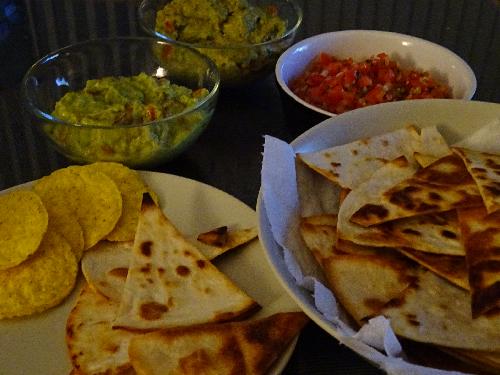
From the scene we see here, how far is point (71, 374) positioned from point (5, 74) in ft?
3.69

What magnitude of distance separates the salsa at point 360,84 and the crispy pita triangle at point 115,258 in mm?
440

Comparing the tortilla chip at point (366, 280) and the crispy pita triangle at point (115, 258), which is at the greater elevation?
the tortilla chip at point (366, 280)

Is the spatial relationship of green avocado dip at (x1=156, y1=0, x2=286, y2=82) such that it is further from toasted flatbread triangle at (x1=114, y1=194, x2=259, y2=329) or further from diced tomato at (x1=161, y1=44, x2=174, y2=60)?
toasted flatbread triangle at (x1=114, y1=194, x2=259, y2=329)

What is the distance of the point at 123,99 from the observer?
1.45m

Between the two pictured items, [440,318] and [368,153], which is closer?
[440,318]

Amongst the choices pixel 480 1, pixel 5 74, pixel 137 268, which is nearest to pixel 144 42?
pixel 5 74

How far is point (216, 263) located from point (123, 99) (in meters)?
0.48

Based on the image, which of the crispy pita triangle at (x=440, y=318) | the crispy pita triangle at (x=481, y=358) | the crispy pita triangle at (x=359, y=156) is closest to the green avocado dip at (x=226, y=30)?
the crispy pita triangle at (x=359, y=156)

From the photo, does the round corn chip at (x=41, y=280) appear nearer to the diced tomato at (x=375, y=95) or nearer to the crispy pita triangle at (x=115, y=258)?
the crispy pita triangle at (x=115, y=258)

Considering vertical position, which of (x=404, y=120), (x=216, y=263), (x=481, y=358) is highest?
(x=404, y=120)

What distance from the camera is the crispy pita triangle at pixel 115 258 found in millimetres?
1153

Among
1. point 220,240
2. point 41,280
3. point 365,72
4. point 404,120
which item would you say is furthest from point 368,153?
point 41,280

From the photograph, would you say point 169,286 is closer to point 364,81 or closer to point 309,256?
point 309,256

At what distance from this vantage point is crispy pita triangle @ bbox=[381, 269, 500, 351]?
0.88 m
